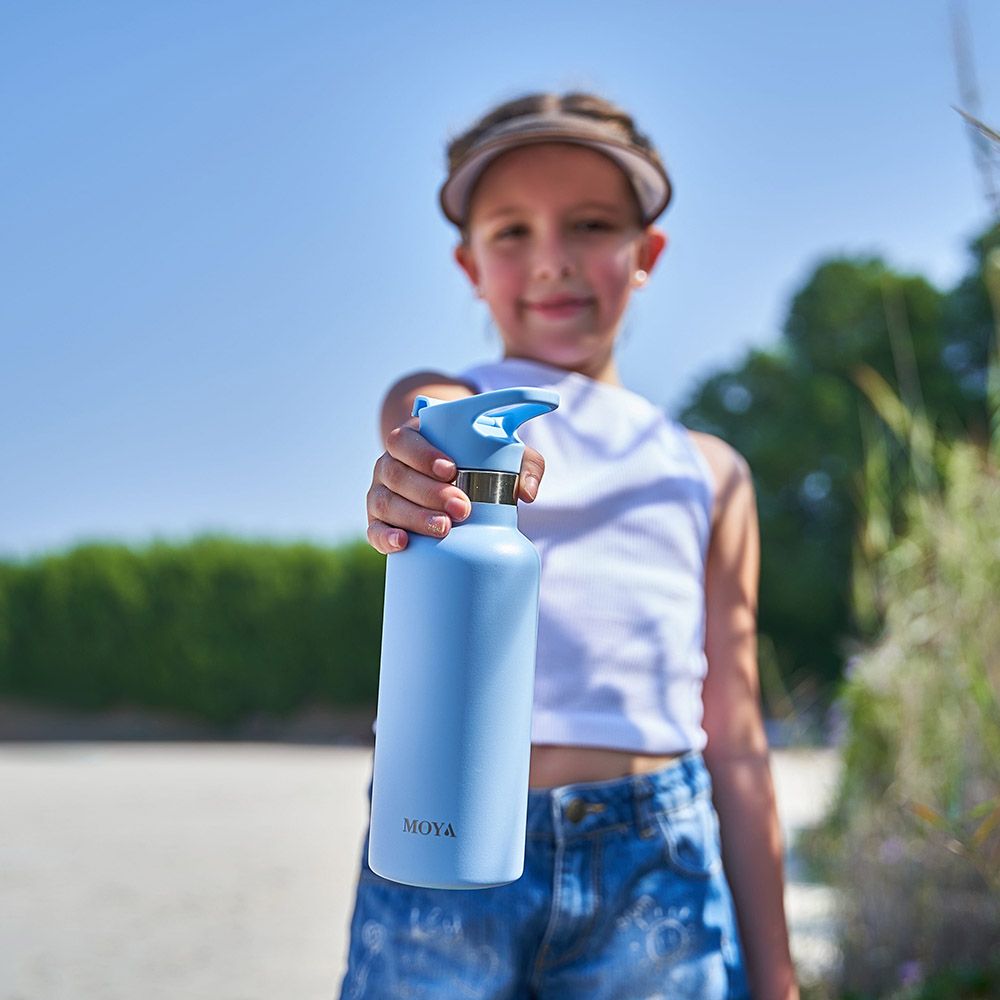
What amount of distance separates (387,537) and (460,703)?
159 mm

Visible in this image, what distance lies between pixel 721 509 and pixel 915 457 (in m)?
2.56

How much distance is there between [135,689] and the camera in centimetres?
1562

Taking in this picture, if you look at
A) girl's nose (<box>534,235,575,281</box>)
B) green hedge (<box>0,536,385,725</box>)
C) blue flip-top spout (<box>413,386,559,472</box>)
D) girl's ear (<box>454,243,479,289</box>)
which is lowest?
blue flip-top spout (<box>413,386,559,472</box>)

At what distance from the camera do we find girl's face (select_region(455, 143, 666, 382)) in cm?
167

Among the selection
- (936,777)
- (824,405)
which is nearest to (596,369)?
(936,777)

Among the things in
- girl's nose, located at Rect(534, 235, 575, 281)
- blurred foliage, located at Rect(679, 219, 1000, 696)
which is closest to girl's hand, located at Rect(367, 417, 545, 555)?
girl's nose, located at Rect(534, 235, 575, 281)

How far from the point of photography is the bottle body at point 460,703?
102 centimetres

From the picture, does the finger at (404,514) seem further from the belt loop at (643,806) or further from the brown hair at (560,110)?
the brown hair at (560,110)

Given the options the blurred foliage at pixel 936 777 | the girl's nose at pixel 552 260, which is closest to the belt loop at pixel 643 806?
the girl's nose at pixel 552 260

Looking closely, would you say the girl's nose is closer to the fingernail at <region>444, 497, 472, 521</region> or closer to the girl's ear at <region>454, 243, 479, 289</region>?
the girl's ear at <region>454, 243, 479, 289</region>

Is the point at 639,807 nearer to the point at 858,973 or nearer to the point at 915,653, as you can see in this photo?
the point at 858,973

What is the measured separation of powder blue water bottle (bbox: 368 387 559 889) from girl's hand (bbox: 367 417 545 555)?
0.01 m

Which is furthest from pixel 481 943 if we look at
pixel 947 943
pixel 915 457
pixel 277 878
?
pixel 277 878

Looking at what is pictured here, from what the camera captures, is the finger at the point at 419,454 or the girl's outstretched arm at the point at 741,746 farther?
the girl's outstretched arm at the point at 741,746
